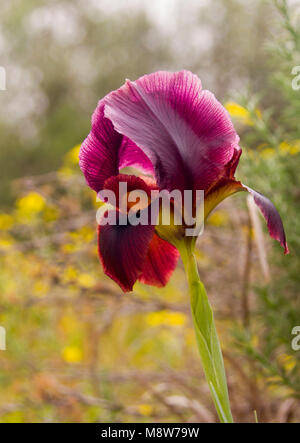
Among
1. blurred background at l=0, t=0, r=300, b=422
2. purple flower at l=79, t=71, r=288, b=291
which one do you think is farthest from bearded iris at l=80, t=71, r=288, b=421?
blurred background at l=0, t=0, r=300, b=422

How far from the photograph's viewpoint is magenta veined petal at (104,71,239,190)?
0.37 m

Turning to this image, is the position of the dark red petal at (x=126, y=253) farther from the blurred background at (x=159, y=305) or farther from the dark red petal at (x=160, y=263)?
the blurred background at (x=159, y=305)

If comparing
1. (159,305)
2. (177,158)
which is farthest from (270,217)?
(159,305)

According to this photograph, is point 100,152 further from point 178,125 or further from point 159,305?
point 159,305

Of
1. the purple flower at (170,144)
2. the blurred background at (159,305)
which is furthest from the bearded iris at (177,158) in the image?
the blurred background at (159,305)

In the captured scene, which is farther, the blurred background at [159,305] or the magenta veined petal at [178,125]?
the blurred background at [159,305]

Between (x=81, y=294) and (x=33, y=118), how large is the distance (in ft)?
14.7

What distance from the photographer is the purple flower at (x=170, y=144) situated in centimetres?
36

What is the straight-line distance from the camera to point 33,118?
5363 millimetres

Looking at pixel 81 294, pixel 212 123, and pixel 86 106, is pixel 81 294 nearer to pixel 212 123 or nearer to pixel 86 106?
pixel 212 123

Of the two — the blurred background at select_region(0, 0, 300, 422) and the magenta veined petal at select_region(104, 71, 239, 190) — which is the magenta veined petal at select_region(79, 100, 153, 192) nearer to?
the magenta veined petal at select_region(104, 71, 239, 190)

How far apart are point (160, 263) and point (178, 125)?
126mm

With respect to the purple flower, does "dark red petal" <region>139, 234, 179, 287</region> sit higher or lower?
lower
